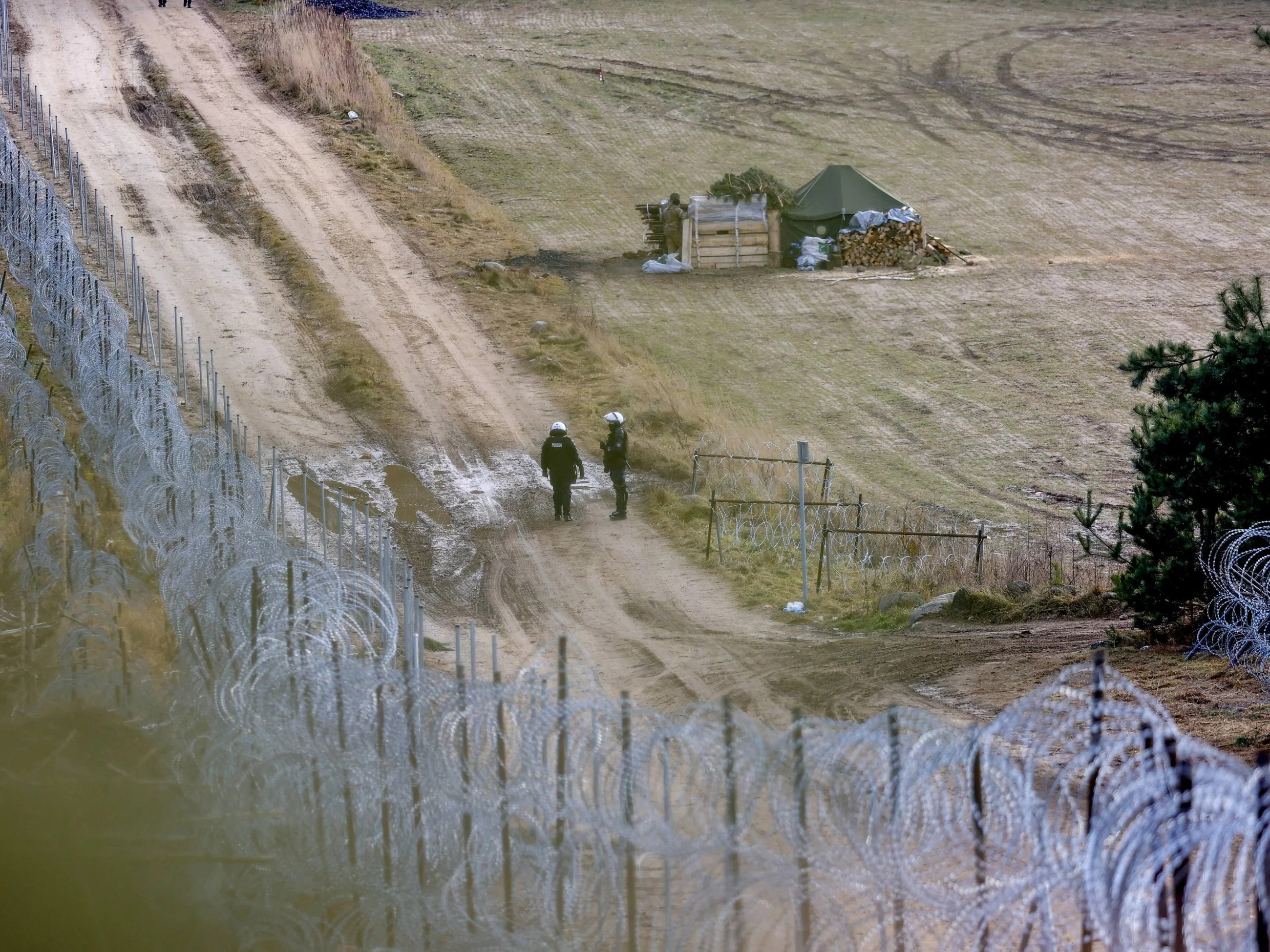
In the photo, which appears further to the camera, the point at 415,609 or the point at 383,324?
the point at 383,324

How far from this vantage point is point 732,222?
35.2 meters

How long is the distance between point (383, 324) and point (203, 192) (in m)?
9.29

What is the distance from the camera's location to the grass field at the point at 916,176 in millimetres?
26094

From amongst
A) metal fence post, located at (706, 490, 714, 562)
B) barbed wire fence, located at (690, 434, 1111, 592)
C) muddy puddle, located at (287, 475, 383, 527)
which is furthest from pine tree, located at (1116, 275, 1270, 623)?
muddy puddle, located at (287, 475, 383, 527)

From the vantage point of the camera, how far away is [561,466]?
19141 millimetres

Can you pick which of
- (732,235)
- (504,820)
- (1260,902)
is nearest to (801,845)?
(504,820)

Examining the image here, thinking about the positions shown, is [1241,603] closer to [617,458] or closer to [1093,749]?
[1093,749]

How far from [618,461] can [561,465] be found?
0.76 metres

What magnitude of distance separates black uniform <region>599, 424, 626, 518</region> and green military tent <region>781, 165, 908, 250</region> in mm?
17487

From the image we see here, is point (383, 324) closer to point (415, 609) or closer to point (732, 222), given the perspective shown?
point (732, 222)

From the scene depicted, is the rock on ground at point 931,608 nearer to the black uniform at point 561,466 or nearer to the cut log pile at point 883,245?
the black uniform at point 561,466

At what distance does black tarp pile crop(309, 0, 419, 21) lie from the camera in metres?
53.4

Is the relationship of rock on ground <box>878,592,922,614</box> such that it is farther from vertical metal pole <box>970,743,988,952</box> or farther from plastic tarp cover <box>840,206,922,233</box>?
plastic tarp cover <box>840,206,922,233</box>

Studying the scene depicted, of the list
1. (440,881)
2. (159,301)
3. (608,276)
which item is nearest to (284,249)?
(159,301)
